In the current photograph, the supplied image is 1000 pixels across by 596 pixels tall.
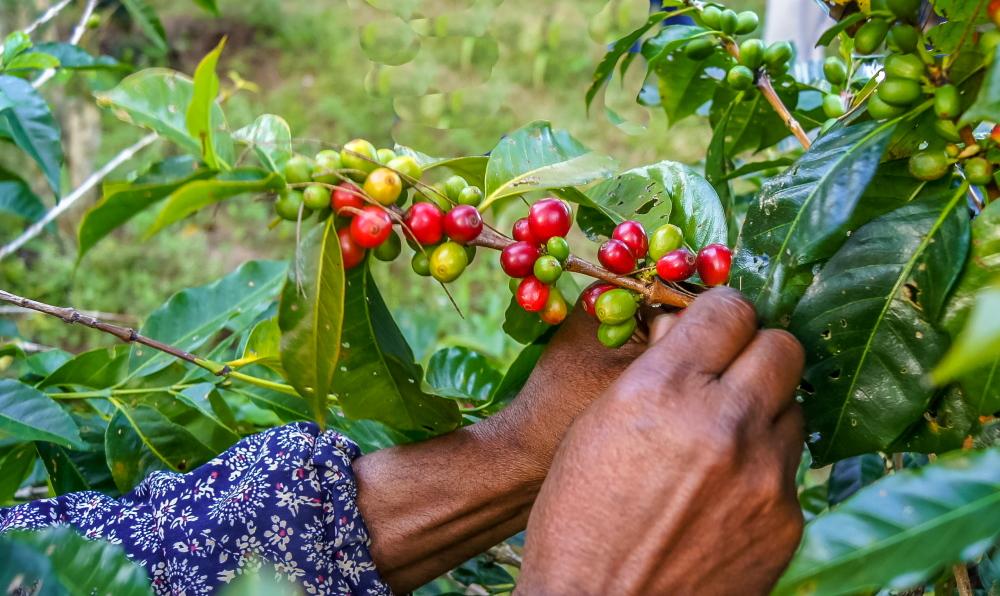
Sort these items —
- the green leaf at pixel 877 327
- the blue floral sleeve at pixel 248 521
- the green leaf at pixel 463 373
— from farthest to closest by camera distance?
the green leaf at pixel 463 373, the blue floral sleeve at pixel 248 521, the green leaf at pixel 877 327

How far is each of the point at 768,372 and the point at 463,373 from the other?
703mm

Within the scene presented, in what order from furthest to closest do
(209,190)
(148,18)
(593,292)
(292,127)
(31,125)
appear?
(292,127) < (148,18) < (31,125) < (593,292) < (209,190)

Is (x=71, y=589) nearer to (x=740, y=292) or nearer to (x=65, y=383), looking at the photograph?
(x=740, y=292)

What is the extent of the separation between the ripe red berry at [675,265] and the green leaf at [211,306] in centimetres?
96

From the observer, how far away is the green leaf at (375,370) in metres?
0.99

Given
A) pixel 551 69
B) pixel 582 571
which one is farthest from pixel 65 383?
pixel 551 69

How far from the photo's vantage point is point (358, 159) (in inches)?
35.0

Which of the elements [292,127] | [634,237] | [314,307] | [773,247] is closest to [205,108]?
[314,307]

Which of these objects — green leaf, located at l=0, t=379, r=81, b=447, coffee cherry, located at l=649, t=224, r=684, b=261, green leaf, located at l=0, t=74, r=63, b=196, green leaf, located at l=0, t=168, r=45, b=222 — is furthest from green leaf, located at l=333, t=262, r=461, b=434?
green leaf, located at l=0, t=168, r=45, b=222

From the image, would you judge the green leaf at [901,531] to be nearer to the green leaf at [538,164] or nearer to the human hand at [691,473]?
the human hand at [691,473]

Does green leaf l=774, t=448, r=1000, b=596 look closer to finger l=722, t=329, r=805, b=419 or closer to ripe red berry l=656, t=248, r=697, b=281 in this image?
finger l=722, t=329, r=805, b=419

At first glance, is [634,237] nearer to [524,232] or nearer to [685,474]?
[524,232]

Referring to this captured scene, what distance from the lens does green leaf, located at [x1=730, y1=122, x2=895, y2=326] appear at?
0.79 m

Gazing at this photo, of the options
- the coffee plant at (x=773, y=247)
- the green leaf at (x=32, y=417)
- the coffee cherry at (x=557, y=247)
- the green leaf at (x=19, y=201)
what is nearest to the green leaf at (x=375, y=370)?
the coffee plant at (x=773, y=247)
